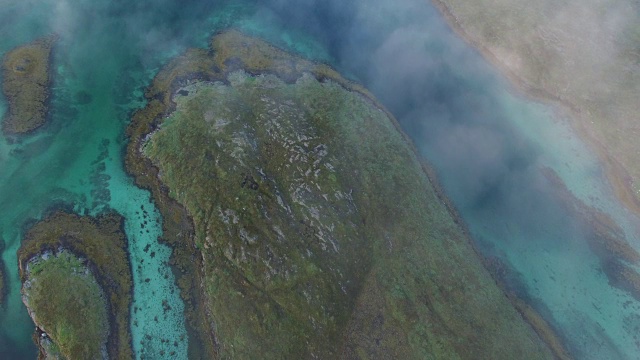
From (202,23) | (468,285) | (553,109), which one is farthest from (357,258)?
(202,23)

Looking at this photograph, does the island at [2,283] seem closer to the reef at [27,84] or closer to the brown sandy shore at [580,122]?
the reef at [27,84]

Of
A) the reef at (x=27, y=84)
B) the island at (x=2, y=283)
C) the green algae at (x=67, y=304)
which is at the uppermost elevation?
the reef at (x=27, y=84)

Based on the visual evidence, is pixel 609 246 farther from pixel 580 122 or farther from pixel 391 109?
pixel 391 109

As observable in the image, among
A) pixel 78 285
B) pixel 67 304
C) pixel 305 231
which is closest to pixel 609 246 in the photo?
pixel 305 231

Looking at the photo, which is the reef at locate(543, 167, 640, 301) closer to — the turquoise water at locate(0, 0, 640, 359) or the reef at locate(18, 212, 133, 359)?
the turquoise water at locate(0, 0, 640, 359)

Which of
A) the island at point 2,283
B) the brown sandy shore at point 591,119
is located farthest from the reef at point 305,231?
the brown sandy shore at point 591,119

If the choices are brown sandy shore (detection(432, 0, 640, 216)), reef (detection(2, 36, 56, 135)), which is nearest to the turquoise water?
reef (detection(2, 36, 56, 135))

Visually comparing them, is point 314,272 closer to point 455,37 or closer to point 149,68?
point 149,68
